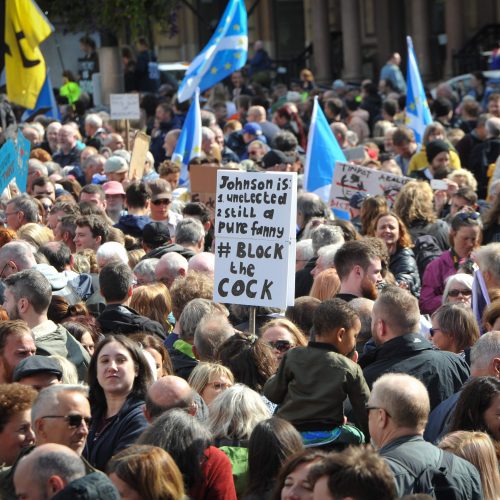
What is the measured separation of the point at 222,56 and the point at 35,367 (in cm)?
1168

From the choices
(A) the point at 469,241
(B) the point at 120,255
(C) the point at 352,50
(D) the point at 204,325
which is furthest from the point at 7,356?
(C) the point at 352,50

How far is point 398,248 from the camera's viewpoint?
10289mm

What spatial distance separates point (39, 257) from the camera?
30.9 feet

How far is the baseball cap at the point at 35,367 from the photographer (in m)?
6.61

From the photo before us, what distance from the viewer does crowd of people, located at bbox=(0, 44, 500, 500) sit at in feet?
17.9

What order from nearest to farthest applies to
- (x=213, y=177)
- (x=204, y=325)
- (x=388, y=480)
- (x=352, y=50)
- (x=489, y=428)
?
(x=388, y=480) → (x=489, y=428) → (x=204, y=325) → (x=213, y=177) → (x=352, y=50)

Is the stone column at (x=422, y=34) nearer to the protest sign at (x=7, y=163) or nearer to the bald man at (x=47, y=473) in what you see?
the protest sign at (x=7, y=163)

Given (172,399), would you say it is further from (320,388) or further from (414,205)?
(414,205)

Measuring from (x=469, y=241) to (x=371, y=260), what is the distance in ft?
5.84

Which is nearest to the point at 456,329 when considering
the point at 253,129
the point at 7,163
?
the point at 7,163

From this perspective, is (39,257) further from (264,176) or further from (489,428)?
(489,428)

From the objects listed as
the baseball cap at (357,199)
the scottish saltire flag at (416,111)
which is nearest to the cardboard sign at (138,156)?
the baseball cap at (357,199)

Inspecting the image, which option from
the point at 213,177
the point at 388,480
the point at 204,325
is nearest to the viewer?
the point at 388,480

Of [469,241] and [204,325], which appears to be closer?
[204,325]
